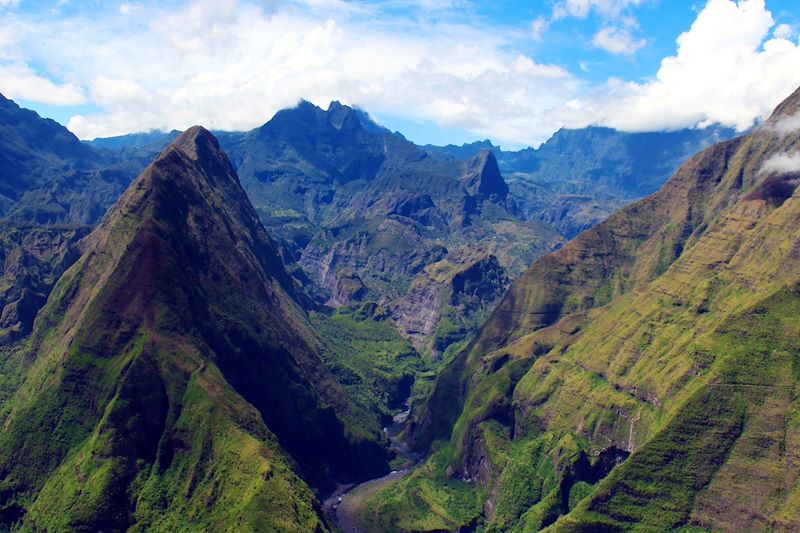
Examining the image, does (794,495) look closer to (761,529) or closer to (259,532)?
(761,529)

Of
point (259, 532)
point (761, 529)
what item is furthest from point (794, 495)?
point (259, 532)
